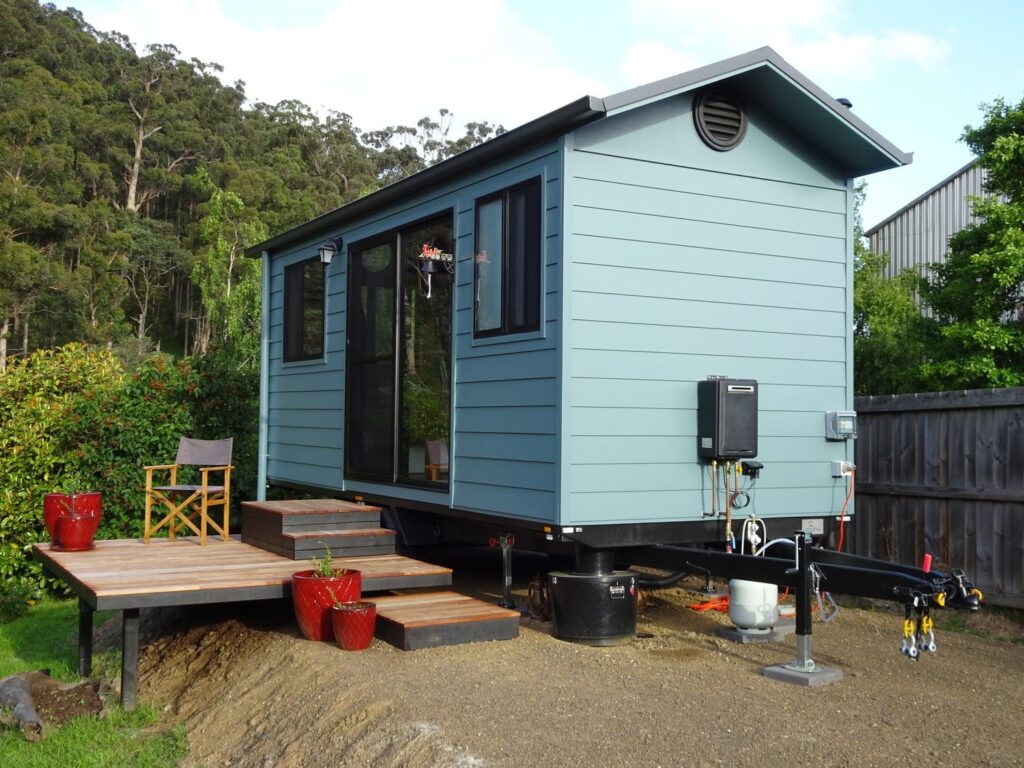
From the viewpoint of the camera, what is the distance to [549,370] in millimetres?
5438

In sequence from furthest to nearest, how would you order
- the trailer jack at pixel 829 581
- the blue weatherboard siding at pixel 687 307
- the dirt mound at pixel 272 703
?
1. the blue weatherboard siding at pixel 687 307
2. the trailer jack at pixel 829 581
3. the dirt mound at pixel 272 703

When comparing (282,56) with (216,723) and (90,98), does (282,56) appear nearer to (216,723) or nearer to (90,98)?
(90,98)

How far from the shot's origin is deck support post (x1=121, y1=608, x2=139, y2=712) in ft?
16.9

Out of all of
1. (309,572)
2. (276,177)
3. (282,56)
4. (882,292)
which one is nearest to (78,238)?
(276,177)

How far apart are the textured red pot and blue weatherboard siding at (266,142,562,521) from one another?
→ 1.01m

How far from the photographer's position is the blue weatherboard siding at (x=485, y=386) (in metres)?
5.46

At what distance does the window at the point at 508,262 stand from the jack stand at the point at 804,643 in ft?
6.08

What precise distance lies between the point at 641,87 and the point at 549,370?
1.59 m

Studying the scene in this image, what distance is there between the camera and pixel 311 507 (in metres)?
7.05

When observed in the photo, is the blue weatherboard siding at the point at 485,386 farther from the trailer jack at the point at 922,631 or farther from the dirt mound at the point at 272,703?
the trailer jack at the point at 922,631

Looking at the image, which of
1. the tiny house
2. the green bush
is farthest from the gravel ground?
the green bush

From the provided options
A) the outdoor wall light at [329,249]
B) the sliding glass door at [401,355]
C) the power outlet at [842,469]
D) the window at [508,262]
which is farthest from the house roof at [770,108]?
the power outlet at [842,469]

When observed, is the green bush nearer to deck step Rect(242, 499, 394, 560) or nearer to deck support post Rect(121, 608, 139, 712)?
deck step Rect(242, 499, 394, 560)

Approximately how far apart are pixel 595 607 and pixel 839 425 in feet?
6.59
